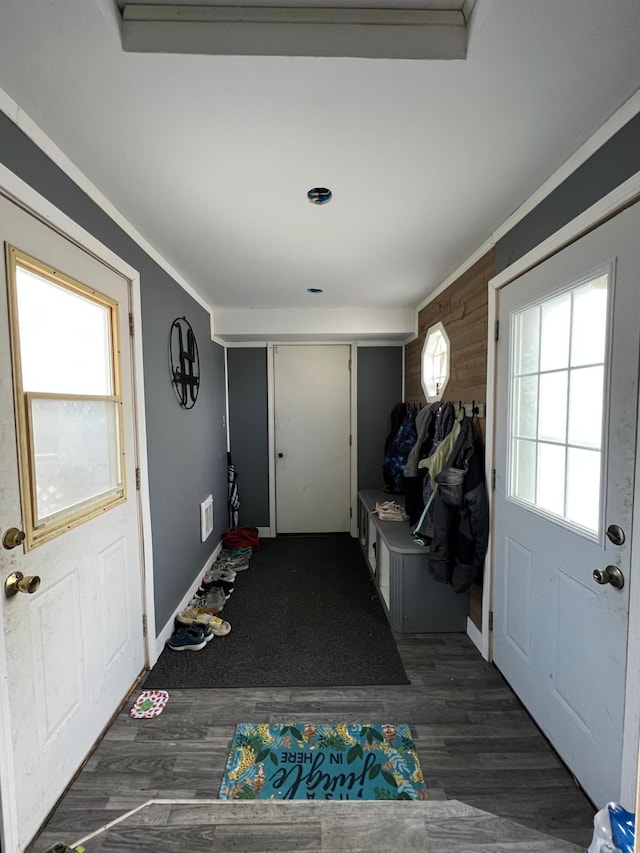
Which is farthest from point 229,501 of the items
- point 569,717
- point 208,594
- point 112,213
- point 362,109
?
point 362,109

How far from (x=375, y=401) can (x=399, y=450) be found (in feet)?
2.52

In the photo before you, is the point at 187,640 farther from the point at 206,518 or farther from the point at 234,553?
the point at 234,553

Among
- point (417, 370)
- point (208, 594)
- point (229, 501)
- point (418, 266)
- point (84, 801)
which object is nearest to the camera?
point (84, 801)

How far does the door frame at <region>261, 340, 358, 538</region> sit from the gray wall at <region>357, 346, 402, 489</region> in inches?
1.9

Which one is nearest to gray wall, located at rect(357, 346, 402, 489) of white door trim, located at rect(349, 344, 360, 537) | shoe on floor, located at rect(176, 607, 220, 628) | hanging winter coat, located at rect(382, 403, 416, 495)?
white door trim, located at rect(349, 344, 360, 537)

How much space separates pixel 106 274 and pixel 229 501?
252 cm

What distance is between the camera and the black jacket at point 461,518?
1893mm

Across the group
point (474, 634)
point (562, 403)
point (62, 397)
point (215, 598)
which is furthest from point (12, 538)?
point (474, 634)

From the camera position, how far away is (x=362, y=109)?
1045mm

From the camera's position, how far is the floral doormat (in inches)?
49.9

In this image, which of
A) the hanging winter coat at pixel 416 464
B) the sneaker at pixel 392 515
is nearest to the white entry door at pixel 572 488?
the hanging winter coat at pixel 416 464

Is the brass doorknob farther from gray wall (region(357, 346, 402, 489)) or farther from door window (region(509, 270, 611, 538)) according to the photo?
gray wall (region(357, 346, 402, 489))

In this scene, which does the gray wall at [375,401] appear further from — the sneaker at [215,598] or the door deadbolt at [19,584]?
the door deadbolt at [19,584]

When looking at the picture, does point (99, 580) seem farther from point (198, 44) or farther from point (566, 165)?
point (566, 165)
